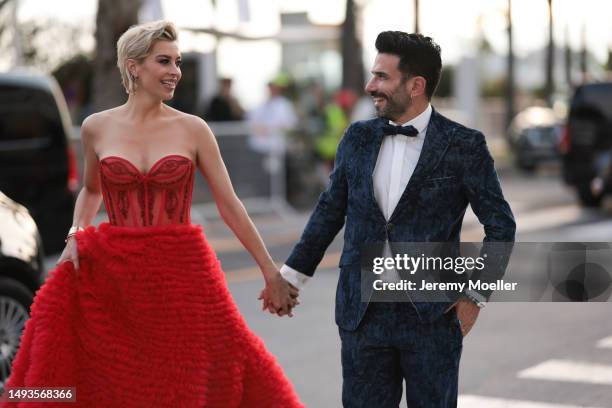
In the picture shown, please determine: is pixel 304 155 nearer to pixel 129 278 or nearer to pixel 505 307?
pixel 505 307

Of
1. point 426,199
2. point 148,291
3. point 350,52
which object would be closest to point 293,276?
point 148,291

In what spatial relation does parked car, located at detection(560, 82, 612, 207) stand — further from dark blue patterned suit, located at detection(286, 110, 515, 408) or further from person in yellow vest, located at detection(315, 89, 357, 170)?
dark blue patterned suit, located at detection(286, 110, 515, 408)

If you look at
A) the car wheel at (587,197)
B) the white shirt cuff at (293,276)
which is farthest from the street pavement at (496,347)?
the car wheel at (587,197)

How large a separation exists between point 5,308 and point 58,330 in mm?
2250

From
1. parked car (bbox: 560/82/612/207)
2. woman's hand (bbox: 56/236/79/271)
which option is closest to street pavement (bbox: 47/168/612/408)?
woman's hand (bbox: 56/236/79/271)

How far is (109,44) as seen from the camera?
56.6 ft

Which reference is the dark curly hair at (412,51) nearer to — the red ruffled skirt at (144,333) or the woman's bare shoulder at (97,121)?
the red ruffled skirt at (144,333)

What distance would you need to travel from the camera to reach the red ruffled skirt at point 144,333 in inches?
179

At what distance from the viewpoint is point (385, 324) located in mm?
4359

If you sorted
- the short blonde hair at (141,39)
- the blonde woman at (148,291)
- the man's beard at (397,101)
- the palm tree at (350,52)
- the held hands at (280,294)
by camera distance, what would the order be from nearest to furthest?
the man's beard at (397,101), the blonde woman at (148,291), the short blonde hair at (141,39), the held hands at (280,294), the palm tree at (350,52)

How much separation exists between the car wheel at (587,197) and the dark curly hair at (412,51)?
14796mm

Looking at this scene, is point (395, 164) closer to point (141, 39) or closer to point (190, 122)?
point (190, 122)

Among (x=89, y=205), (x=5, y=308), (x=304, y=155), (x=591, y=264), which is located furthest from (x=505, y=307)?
(x=304, y=155)

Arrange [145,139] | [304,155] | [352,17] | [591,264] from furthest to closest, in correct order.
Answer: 1. [352,17]
2. [304,155]
3. [591,264]
4. [145,139]
